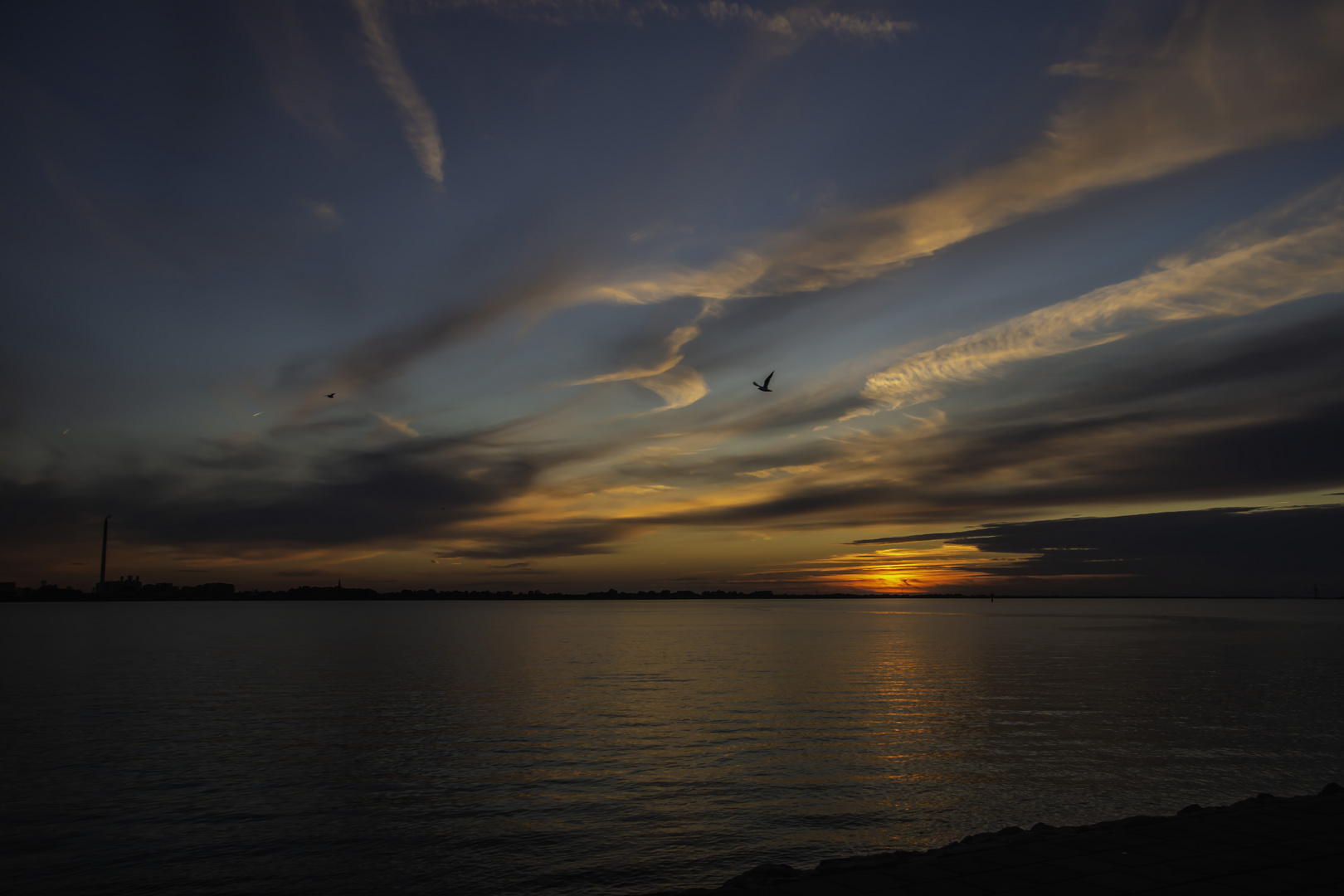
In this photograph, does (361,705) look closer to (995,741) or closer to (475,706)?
(475,706)

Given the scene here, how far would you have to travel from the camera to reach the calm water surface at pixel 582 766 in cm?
1806

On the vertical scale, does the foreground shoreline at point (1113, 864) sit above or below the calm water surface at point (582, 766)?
above

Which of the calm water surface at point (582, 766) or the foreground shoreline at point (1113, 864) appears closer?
the foreground shoreline at point (1113, 864)

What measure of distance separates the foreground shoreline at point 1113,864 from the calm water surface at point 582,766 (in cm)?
463

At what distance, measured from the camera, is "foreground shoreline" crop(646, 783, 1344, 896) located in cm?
1130

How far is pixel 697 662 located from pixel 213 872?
54.0m

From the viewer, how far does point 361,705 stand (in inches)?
1674

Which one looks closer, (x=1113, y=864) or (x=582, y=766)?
(x=1113, y=864)

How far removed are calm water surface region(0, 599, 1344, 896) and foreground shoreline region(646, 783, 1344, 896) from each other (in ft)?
15.2

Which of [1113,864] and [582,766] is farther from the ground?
[1113,864]

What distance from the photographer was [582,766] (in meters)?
27.2

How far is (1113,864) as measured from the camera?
12.3m

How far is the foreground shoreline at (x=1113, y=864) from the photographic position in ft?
37.1

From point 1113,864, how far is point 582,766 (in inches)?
730
